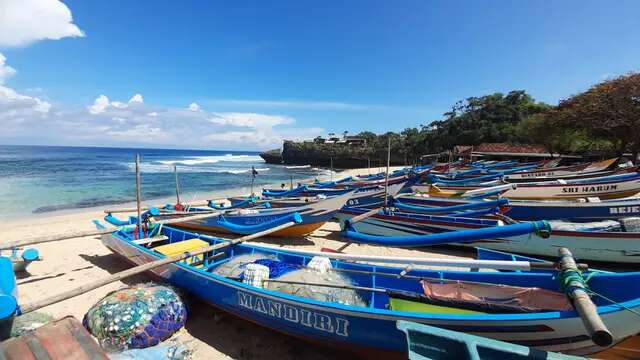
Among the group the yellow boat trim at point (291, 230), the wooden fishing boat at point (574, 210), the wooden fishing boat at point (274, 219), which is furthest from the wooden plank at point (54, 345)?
the wooden fishing boat at point (574, 210)

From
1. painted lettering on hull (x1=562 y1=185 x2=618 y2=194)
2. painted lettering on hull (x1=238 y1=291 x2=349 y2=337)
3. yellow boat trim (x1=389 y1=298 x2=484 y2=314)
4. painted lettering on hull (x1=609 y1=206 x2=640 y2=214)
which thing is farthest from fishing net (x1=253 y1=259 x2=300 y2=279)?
painted lettering on hull (x1=562 y1=185 x2=618 y2=194)

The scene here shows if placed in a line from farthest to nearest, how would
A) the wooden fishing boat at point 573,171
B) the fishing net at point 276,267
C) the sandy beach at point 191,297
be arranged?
the wooden fishing boat at point 573,171 → the fishing net at point 276,267 → the sandy beach at point 191,297

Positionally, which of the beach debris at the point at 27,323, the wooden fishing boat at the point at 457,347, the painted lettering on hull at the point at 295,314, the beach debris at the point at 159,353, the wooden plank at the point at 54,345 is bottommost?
the beach debris at the point at 159,353

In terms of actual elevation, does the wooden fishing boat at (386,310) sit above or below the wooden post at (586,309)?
below

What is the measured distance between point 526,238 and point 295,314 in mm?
6668

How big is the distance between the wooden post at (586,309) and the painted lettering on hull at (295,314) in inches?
92.6

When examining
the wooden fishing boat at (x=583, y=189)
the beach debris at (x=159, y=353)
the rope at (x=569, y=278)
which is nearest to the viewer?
the rope at (x=569, y=278)

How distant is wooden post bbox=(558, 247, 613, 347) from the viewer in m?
2.05

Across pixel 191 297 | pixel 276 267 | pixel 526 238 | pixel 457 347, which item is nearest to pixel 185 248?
pixel 191 297

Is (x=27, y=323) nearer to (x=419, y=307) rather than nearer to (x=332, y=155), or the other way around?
(x=419, y=307)

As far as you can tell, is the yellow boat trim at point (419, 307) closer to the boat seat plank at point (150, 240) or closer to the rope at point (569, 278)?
the rope at point (569, 278)

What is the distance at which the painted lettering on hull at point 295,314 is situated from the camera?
3.91m

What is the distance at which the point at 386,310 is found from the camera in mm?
3555

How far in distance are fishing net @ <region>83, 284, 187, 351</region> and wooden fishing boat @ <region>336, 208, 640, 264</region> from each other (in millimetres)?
3448
